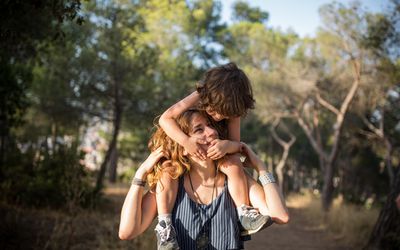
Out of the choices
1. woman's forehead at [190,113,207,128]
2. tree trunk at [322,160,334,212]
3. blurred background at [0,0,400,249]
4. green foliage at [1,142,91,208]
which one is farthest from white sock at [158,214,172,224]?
tree trunk at [322,160,334,212]

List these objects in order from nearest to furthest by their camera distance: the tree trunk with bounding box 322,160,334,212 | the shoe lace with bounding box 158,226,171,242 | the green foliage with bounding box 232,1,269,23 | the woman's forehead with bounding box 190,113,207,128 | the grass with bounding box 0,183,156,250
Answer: the shoe lace with bounding box 158,226,171,242
the woman's forehead with bounding box 190,113,207,128
the grass with bounding box 0,183,156,250
the tree trunk with bounding box 322,160,334,212
the green foliage with bounding box 232,1,269,23

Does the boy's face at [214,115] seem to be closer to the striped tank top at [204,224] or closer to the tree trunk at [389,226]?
the striped tank top at [204,224]

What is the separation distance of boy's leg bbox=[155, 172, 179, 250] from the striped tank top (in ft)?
0.18

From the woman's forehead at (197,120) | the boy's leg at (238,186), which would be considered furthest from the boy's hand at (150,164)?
the boy's leg at (238,186)

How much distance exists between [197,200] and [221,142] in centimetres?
32

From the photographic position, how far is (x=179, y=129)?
7.76 feet

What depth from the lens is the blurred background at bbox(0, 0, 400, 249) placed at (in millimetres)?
7785

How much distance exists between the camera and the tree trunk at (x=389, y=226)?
23.0 ft

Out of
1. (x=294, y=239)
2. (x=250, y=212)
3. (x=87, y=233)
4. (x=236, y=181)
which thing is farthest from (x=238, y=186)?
(x=294, y=239)

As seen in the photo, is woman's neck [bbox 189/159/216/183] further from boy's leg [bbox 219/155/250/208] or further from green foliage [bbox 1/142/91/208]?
green foliage [bbox 1/142/91/208]

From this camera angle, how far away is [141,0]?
22500 mm

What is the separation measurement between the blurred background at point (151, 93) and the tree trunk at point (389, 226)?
0.02m

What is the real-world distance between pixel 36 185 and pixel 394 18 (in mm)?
12211

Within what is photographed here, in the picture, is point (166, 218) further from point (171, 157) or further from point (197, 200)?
point (171, 157)
